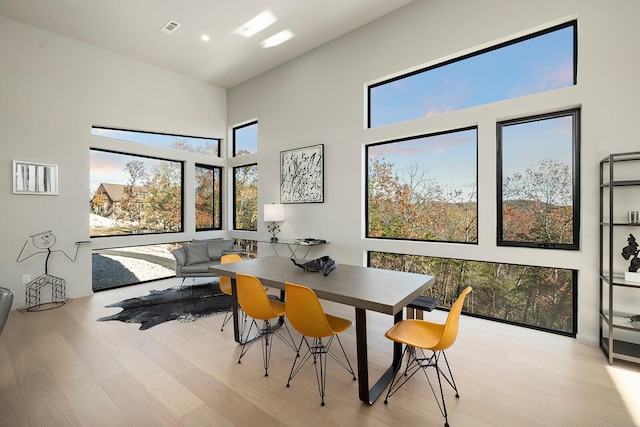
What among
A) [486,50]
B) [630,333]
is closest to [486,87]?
[486,50]

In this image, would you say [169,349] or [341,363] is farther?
[169,349]

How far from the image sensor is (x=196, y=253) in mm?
5098

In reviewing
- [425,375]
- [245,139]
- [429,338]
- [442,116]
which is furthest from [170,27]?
[425,375]

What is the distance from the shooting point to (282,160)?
5418 mm

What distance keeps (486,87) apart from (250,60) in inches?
156

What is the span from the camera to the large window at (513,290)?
3117 mm

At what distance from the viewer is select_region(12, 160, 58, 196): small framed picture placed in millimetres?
4043

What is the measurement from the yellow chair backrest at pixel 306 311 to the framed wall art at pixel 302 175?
2868mm

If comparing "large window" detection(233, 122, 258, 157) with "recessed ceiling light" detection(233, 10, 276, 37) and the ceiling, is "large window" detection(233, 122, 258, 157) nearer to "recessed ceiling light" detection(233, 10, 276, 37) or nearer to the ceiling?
the ceiling

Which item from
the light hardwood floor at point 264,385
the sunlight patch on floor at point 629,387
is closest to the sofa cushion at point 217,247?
the light hardwood floor at point 264,385

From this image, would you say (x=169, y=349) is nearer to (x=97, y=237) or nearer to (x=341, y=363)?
(x=341, y=363)

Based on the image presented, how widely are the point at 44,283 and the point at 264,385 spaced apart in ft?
13.7

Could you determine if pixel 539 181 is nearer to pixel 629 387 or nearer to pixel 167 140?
pixel 629 387

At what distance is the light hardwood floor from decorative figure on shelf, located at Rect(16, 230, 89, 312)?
1.13m
